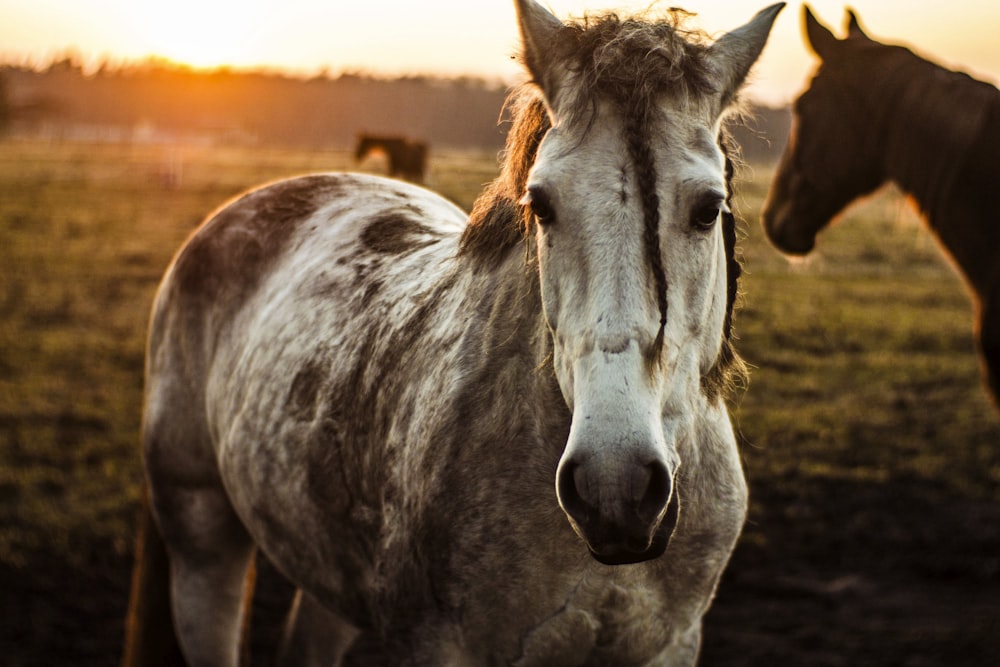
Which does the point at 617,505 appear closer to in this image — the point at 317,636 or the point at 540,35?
the point at 540,35

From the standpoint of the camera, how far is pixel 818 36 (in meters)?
4.67

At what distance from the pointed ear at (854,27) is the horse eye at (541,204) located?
3733mm

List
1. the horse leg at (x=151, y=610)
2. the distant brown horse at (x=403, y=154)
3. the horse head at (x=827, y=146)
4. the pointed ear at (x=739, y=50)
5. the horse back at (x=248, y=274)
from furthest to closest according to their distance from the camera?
the distant brown horse at (x=403, y=154), the horse head at (x=827, y=146), the horse leg at (x=151, y=610), the horse back at (x=248, y=274), the pointed ear at (x=739, y=50)

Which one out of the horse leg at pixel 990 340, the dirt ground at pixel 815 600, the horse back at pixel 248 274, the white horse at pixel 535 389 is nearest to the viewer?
the white horse at pixel 535 389

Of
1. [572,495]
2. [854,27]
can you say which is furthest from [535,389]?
[854,27]

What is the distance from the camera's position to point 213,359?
9.52ft

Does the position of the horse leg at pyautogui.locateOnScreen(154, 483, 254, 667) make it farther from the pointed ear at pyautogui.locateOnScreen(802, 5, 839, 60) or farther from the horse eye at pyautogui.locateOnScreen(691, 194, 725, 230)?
the pointed ear at pyautogui.locateOnScreen(802, 5, 839, 60)

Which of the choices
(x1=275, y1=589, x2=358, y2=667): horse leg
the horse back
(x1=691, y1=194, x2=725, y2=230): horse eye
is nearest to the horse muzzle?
(x1=691, y1=194, x2=725, y2=230): horse eye

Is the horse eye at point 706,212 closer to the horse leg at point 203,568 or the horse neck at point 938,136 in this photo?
the horse leg at point 203,568

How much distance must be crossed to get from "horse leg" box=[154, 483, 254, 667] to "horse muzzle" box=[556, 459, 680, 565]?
1.77 m

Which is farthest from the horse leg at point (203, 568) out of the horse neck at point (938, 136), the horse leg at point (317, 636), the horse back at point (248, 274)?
the horse neck at point (938, 136)

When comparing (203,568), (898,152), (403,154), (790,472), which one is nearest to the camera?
(203,568)

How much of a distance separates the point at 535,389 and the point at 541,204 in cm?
41

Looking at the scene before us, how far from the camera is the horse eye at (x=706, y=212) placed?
5.11 ft
